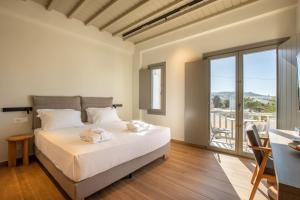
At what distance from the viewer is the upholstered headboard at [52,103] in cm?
300

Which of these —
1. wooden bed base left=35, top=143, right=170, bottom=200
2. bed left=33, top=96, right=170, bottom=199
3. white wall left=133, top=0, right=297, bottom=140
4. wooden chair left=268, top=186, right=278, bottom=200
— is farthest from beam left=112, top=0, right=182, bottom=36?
wooden chair left=268, top=186, right=278, bottom=200

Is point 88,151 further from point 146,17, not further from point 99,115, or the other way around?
point 146,17

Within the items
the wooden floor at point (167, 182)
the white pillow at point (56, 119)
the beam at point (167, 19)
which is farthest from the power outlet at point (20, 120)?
the beam at point (167, 19)

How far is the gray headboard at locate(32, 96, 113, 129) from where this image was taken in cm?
302

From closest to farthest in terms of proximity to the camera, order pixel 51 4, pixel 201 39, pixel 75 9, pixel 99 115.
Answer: pixel 51 4 → pixel 75 9 → pixel 99 115 → pixel 201 39

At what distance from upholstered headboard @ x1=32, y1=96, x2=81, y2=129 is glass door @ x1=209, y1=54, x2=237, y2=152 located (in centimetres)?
321

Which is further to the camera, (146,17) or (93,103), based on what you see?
(93,103)

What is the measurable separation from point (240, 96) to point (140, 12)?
2777mm

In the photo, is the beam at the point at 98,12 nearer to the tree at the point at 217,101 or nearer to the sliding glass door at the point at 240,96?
the sliding glass door at the point at 240,96

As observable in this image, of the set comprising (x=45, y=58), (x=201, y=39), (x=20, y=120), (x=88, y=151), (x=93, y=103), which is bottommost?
(x=88, y=151)

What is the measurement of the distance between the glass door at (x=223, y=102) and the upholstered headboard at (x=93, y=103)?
8.88 ft

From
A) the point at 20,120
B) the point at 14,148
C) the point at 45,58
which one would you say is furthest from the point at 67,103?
the point at 14,148

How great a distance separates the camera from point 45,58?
Answer: 3.25 metres

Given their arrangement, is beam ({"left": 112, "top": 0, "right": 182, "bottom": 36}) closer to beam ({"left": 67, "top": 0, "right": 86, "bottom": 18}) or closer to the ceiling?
the ceiling
